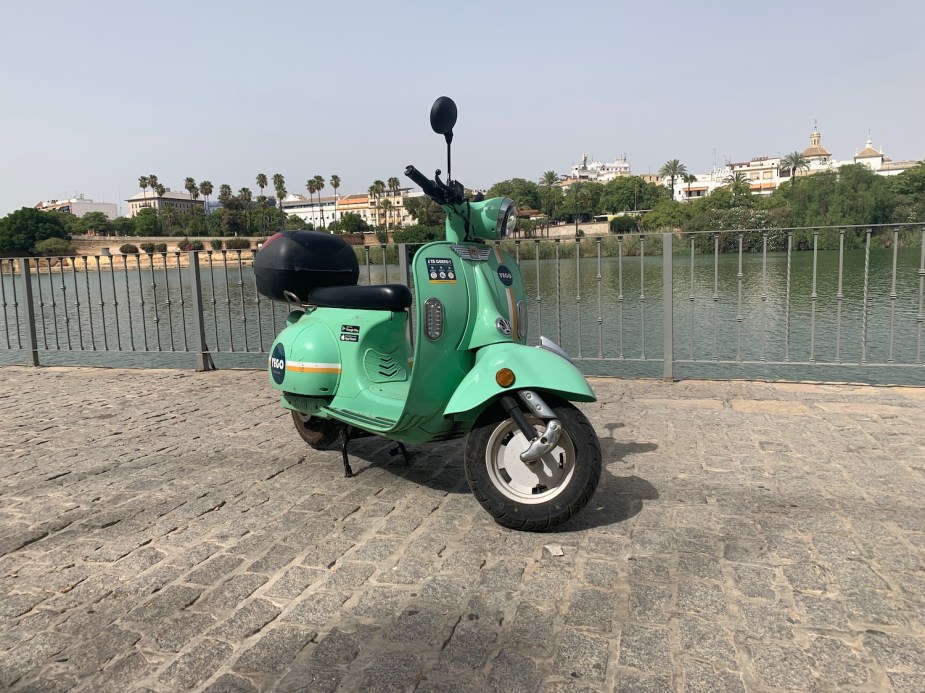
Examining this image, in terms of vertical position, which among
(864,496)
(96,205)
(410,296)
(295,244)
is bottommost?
(864,496)

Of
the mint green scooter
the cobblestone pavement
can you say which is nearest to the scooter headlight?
the mint green scooter

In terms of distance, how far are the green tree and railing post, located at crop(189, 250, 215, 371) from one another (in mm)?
76578

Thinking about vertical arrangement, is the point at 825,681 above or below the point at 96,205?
below

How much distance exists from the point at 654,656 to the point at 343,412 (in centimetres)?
203

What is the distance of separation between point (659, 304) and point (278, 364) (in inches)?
266

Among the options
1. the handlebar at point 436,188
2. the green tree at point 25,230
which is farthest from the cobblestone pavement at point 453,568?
the green tree at point 25,230

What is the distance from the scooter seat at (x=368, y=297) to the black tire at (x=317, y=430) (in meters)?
0.80

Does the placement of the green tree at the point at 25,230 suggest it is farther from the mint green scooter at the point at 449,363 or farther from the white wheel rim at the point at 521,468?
the white wheel rim at the point at 521,468

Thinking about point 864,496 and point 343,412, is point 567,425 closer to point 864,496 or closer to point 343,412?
point 343,412

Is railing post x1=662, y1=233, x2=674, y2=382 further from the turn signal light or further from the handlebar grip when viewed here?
the turn signal light

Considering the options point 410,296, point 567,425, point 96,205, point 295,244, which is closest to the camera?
point 567,425

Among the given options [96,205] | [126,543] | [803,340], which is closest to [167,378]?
[126,543]

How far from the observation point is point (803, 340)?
844 centimetres

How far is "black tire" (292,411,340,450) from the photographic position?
162 inches
